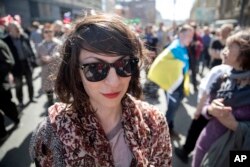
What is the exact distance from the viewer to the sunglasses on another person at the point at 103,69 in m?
1.15

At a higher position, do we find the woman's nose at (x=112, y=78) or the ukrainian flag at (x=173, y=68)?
the woman's nose at (x=112, y=78)

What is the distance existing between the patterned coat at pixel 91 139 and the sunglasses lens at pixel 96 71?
197 millimetres

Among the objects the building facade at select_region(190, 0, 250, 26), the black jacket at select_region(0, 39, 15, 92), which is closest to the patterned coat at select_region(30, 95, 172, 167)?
the black jacket at select_region(0, 39, 15, 92)

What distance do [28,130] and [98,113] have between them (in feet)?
11.3

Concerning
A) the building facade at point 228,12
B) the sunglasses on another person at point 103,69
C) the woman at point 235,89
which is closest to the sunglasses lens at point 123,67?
the sunglasses on another person at point 103,69

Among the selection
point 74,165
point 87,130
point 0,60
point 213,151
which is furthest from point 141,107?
point 0,60

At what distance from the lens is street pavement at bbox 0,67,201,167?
3.41 meters

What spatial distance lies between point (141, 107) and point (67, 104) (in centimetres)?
40

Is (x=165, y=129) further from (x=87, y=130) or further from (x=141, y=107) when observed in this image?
(x=87, y=130)

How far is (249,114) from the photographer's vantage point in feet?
6.67

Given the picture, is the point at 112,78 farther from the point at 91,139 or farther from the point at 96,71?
the point at 91,139

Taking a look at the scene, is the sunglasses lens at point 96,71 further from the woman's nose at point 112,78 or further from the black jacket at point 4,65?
the black jacket at point 4,65

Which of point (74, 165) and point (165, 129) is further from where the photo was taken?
point (165, 129)

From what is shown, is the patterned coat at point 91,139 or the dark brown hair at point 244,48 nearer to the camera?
the patterned coat at point 91,139
